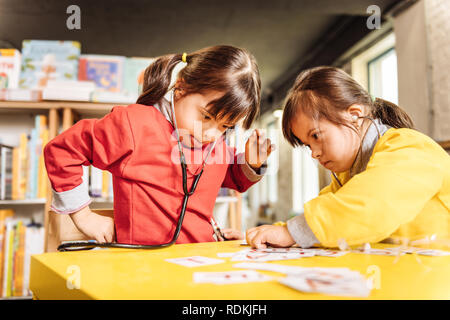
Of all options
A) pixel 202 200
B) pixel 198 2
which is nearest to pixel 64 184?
pixel 202 200

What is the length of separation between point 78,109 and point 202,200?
4.67 feet

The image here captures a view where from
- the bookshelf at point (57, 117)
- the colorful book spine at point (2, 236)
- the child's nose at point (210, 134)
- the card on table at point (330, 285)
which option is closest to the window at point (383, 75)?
the bookshelf at point (57, 117)

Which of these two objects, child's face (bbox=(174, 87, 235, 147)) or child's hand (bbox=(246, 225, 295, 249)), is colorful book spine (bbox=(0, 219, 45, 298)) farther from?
child's hand (bbox=(246, 225, 295, 249))

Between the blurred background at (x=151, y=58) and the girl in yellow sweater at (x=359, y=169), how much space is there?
0.19m

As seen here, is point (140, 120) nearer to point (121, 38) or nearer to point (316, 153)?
point (316, 153)

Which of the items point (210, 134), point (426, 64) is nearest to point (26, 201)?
point (210, 134)

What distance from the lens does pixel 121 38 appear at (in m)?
4.02

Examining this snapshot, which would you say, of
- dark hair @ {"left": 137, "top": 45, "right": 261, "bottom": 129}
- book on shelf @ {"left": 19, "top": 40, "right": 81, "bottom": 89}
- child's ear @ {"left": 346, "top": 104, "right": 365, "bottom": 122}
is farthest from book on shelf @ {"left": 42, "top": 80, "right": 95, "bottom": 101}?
child's ear @ {"left": 346, "top": 104, "right": 365, "bottom": 122}

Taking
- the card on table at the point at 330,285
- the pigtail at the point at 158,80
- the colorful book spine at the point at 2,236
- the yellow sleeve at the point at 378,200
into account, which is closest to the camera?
the card on table at the point at 330,285

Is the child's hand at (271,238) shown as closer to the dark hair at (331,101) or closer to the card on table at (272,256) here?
the card on table at (272,256)

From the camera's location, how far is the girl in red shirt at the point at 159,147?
0.83 m

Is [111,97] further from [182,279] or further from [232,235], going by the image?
[182,279]

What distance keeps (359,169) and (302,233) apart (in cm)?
27

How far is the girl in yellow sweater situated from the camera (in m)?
0.59
